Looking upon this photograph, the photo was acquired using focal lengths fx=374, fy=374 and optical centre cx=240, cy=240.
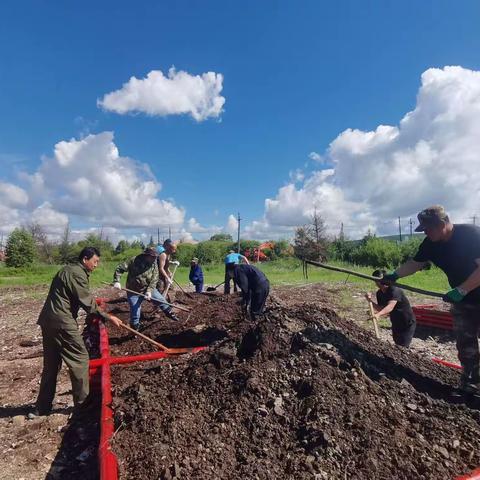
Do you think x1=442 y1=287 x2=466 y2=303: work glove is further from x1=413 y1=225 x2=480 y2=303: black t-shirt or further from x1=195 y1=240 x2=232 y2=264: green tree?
x1=195 y1=240 x2=232 y2=264: green tree

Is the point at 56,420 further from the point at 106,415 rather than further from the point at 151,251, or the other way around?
the point at 151,251

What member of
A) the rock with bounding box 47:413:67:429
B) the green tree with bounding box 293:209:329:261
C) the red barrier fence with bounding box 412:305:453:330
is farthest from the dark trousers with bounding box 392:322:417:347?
the green tree with bounding box 293:209:329:261

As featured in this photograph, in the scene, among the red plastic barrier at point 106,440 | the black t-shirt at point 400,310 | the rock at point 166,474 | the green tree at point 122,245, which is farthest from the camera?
the green tree at point 122,245

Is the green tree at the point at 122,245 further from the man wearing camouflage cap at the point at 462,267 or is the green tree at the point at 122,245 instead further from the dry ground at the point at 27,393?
the man wearing camouflage cap at the point at 462,267

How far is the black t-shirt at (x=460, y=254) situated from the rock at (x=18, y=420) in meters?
4.13

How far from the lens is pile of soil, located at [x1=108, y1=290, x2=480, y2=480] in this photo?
212 centimetres

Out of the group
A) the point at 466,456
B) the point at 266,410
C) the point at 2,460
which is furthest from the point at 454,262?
the point at 2,460

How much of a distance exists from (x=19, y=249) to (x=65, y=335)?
38.6m

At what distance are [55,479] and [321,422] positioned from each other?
1968mm

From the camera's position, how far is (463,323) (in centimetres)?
319

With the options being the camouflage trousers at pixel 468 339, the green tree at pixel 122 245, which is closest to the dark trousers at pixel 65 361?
the camouflage trousers at pixel 468 339

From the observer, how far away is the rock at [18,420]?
3.54 metres

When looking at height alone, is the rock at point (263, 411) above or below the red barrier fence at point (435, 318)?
above

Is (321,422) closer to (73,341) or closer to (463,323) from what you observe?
(463,323)
